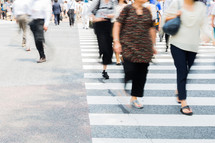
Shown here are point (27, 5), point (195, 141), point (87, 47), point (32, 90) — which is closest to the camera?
point (195, 141)

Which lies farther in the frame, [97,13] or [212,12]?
[212,12]

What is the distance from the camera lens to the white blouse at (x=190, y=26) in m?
4.44

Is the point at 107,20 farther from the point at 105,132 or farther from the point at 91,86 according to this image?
the point at 105,132

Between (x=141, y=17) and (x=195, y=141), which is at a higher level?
(x=141, y=17)

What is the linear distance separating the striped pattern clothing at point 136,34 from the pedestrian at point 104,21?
1.84 metres

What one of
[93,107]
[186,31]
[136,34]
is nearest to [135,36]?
[136,34]

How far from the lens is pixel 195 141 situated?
3.81 metres

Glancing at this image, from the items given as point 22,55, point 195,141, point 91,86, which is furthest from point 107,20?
point 22,55

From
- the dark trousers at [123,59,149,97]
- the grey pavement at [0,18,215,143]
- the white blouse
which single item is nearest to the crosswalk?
the grey pavement at [0,18,215,143]

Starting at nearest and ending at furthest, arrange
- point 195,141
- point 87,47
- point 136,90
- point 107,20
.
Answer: point 195,141
point 136,90
point 107,20
point 87,47

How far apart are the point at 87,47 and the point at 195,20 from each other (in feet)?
26.0

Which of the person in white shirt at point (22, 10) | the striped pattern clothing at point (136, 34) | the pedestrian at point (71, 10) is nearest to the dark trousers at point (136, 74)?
the striped pattern clothing at point (136, 34)

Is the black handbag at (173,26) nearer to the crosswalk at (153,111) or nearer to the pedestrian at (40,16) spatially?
the crosswalk at (153,111)

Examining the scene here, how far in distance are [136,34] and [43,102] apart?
1.95m
